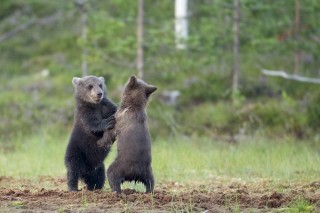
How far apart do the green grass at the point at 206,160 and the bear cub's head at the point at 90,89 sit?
4.69 ft

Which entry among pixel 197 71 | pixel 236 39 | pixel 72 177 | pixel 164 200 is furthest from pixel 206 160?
pixel 197 71

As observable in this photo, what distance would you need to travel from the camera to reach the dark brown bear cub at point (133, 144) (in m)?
8.32

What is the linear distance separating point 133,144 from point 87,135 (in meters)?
1.09

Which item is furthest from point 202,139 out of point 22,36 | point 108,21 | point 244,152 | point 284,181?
point 22,36

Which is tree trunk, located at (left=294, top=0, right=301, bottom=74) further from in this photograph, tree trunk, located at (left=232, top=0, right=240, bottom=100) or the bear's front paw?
the bear's front paw

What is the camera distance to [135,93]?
858 centimetres

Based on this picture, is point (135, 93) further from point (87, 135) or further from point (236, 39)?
point (236, 39)

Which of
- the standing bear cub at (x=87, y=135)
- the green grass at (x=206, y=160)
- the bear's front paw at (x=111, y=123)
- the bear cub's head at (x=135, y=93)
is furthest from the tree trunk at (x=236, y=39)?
the bear cub's head at (x=135, y=93)

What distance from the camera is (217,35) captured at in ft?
61.4

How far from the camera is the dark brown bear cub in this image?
832 cm

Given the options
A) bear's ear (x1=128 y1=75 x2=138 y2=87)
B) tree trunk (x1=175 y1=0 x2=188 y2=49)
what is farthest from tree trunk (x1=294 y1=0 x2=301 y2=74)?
bear's ear (x1=128 y1=75 x2=138 y2=87)

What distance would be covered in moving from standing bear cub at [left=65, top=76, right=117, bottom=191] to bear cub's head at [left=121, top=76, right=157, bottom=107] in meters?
0.62

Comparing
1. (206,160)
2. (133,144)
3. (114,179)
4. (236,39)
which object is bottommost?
(206,160)

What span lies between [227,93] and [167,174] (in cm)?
738
